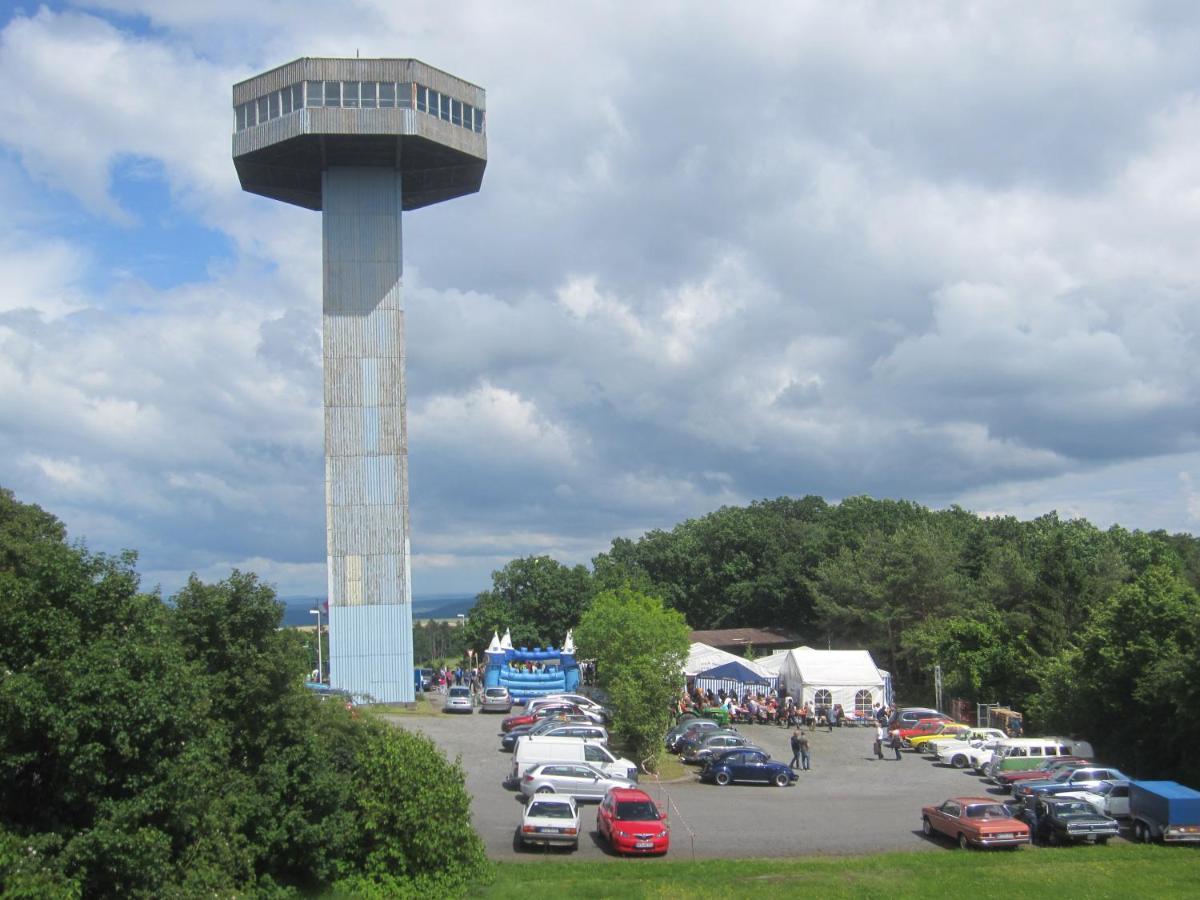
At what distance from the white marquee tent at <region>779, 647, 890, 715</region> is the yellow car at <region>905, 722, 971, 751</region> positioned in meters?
6.34

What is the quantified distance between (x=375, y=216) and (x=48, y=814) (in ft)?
132

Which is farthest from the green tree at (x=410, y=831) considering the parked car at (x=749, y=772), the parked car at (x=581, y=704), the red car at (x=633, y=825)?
the parked car at (x=581, y=704)

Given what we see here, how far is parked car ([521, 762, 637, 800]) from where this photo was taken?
95.9ft

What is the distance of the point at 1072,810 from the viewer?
1018 inches

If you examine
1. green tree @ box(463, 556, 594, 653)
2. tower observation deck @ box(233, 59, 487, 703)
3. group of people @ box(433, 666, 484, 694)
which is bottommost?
group of people @ box(433, 666, 484, 694)

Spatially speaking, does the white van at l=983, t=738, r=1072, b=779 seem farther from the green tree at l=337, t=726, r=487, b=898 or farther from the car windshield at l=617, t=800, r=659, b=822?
the green tree at l=337, t=726, r=487, b=898

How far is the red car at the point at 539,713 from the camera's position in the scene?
41938 mm

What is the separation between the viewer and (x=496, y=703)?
50.1 meters

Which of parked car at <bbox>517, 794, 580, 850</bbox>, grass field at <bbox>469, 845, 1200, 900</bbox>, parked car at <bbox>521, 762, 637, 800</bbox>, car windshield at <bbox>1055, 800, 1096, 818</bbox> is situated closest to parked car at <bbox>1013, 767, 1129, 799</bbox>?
car windshield at <bbox>1055, 800, 1096, 818</bbox>

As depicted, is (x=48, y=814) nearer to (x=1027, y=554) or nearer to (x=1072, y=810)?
(x=1072, y=810)

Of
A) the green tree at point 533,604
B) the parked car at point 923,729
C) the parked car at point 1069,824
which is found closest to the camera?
the parked car at point 1069,824

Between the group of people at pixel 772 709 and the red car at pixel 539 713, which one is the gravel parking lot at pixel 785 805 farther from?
the group of people at pixel 772 709

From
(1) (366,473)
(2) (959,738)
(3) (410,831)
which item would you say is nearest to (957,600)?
(2) (959,738)

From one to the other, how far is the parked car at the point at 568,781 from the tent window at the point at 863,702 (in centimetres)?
2246
